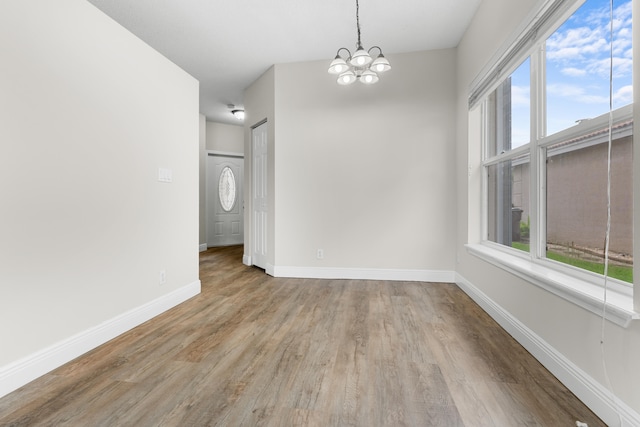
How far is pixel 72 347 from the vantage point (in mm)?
1853

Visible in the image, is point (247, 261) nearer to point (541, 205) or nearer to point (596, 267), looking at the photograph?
point (541, 205)

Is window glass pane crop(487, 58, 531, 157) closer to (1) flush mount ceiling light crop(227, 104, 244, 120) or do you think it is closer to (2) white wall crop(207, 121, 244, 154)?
(1) flush mount ceiling light crop(227, 104, 244, 120)

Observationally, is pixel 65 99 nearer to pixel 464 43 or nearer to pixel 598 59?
pixel 598 59

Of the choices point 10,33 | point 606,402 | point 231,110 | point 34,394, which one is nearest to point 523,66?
point 606,402

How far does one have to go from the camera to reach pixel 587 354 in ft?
4.65

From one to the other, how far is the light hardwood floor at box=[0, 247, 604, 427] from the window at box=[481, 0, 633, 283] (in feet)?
2.41

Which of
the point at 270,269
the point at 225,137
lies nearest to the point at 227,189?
the point at 225,137

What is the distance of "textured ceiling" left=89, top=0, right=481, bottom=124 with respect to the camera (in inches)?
111

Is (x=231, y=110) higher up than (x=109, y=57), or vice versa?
(x=231, y=110)

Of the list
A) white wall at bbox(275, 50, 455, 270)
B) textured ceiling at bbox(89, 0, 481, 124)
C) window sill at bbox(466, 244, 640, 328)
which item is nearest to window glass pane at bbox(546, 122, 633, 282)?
window sill at bbox(466, 244, 640, 328)

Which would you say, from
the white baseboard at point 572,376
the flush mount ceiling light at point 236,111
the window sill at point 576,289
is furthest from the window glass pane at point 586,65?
the flush mount ceiling light at point 236,111

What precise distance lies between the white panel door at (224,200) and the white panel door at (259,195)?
2.40 m

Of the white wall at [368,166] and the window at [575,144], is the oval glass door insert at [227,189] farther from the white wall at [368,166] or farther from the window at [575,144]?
the window at [575,144]

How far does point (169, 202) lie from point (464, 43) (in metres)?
3.56
